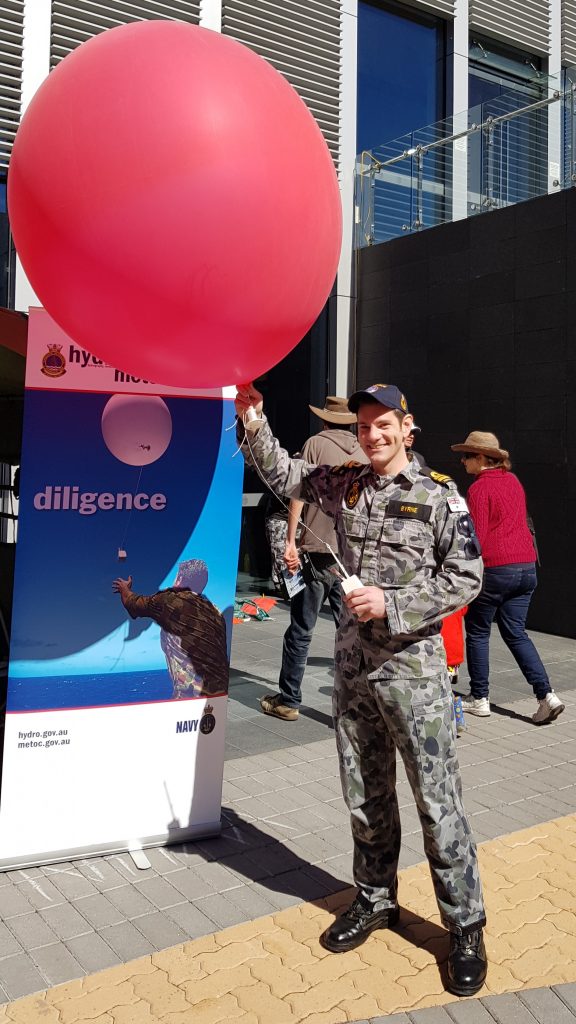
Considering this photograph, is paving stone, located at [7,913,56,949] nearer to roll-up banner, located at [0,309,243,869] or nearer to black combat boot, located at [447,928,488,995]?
roll-up banner, located at [0,309,243,869]

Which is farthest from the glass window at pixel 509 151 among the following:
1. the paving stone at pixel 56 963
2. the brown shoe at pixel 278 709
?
the paving stone at pixel 56 963

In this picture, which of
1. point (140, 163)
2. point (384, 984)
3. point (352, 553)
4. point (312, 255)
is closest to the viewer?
point (140, 163)

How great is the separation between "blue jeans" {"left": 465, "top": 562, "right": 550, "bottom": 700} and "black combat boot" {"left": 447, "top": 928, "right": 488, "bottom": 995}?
9.91 feet

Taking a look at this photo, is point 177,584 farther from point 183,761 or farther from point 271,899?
point 271,899

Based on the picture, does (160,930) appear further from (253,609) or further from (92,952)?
(253,609)

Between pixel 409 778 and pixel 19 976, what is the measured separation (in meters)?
1.45

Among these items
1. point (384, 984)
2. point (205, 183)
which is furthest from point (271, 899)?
point (205, 183)

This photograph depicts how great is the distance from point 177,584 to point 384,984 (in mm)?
1691

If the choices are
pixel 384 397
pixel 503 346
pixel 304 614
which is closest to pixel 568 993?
pixel 384 397

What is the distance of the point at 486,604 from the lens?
595 cm

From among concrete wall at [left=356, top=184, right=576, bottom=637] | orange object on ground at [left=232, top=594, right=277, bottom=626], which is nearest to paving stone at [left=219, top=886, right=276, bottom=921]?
orange object on ground at [left=232, top=594, right=277, bottom=626]

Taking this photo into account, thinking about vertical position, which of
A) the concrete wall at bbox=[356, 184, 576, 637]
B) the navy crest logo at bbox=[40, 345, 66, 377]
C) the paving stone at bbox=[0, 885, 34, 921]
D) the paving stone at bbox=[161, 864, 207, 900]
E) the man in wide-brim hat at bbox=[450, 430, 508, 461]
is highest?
the concrete wall at bbox=[356, 184, 576, 637]

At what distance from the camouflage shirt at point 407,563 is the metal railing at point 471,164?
7.19 m

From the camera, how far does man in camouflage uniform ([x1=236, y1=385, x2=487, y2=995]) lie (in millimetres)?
2973
